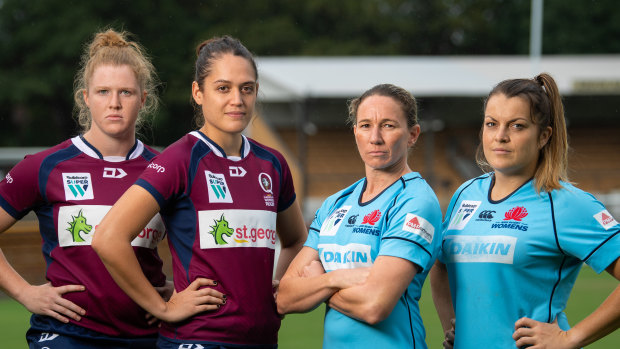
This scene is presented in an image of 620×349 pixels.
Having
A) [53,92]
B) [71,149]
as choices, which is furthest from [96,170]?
[53,92]

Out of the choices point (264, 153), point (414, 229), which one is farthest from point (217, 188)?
point (414, 229)

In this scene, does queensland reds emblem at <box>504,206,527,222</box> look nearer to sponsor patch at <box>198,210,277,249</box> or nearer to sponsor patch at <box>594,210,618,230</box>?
sponsor patch at <box>594,210,618,230</box>

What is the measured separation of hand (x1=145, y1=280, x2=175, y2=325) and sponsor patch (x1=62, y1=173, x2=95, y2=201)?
0.54 metres

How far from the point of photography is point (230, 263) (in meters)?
3.13

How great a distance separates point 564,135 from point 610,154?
89.1 feet

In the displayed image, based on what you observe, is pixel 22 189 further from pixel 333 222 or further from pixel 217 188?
pixel 333 222

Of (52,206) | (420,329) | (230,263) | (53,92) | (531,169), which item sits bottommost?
(420,329)

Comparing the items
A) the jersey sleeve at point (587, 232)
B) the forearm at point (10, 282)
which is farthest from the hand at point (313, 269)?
the forearm at point (10, 282)

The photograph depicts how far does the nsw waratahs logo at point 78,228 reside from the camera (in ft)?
11.1

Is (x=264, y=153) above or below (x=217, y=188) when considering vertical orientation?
above

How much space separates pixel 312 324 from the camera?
29.2 feet

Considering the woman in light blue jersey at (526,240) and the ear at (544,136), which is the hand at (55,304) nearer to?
the woman in light blue jersey at (526,240)

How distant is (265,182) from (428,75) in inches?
917

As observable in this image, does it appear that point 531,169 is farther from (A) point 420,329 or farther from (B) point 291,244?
(B) point 291,244
